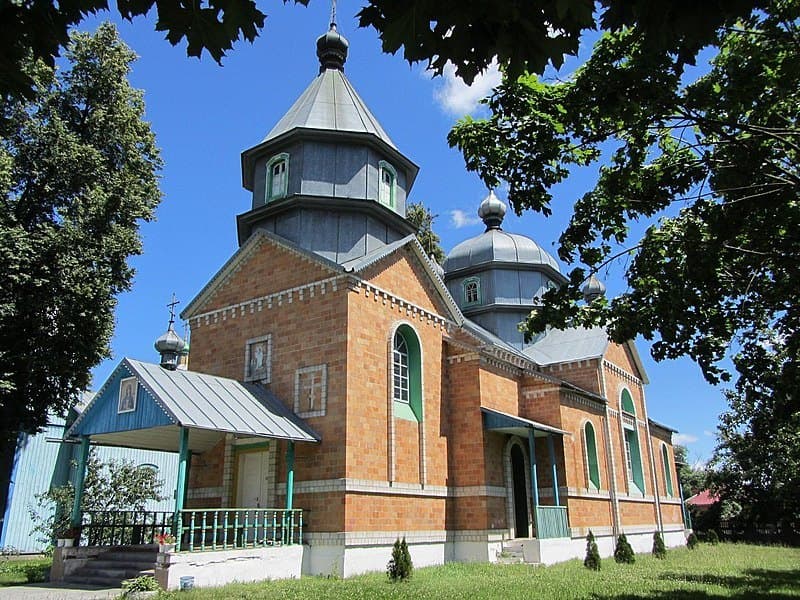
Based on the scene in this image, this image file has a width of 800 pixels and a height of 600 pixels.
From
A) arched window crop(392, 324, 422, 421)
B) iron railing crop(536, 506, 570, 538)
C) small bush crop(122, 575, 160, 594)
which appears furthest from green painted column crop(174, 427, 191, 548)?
iron railing crop(536, 506, 570, 538)

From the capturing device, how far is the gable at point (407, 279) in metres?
15.9

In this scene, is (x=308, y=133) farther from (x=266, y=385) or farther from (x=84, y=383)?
(x=84, y=383)

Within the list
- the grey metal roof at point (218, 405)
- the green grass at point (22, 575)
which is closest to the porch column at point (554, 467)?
the grey metal roof at point (218, 405)

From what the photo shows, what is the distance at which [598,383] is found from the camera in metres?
22.8

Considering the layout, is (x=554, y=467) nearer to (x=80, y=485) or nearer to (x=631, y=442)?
(x=631, y=442)

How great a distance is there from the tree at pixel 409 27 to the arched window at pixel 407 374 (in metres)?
12.5

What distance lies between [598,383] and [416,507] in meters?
10.3

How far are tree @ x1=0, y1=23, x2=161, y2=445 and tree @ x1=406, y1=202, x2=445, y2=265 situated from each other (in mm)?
15847

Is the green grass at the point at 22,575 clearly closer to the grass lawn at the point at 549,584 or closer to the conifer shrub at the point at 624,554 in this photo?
the grass lawn at the point at 549,584

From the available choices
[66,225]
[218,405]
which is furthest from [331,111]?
[218,405]

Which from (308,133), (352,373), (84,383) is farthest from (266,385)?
(308,133)

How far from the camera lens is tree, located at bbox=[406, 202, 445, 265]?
104 feet

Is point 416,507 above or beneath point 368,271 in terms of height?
beneath

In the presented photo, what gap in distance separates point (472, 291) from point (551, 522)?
11.9 meters
